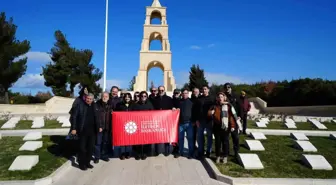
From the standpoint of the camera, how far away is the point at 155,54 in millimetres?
31375

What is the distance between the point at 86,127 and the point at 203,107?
2961mm

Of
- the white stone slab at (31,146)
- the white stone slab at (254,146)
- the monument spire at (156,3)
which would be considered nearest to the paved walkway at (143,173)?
the white stone slab at (254,146)

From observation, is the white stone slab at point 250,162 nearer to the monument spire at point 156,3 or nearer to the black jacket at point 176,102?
the black jacket at point 176,102

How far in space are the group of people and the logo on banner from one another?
40cm

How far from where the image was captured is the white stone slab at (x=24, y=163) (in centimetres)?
701

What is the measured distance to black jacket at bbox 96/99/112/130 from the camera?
7.66 metres

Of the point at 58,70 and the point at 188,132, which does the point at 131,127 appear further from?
the point at 58,70

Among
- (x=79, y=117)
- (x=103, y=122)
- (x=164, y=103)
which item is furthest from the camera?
(x=164, y=103)

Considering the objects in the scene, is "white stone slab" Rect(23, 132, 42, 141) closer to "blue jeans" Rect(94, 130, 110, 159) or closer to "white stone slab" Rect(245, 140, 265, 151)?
"blue jeans" Rect(94, 130, 110, 159)

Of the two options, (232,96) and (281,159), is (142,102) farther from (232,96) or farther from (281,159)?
(281,159)

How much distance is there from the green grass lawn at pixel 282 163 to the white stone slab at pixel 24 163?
4362mm

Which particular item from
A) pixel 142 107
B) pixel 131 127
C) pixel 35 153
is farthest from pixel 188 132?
pixel 35 153

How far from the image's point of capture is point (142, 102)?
26.7 feet

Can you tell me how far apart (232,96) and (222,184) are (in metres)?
3.32
